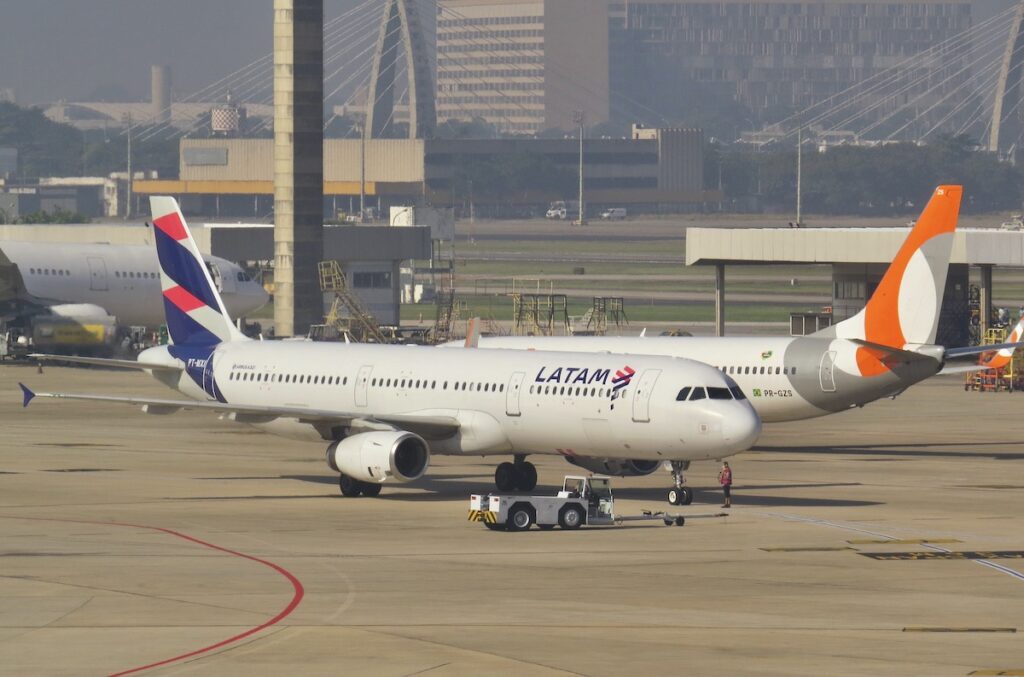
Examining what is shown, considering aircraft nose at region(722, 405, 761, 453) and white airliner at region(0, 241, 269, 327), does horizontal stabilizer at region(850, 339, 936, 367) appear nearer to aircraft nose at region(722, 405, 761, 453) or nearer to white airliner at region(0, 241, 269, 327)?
aircraft nose at region(722, 405, 761, 453)

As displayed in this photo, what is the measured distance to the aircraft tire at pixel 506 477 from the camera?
5425 centimetres

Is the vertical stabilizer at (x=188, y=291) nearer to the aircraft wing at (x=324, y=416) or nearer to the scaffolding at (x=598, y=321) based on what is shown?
the aircraft wing at (x=324, y=416)

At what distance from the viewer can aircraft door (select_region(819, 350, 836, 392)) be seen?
62.7 metres

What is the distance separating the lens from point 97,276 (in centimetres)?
10900

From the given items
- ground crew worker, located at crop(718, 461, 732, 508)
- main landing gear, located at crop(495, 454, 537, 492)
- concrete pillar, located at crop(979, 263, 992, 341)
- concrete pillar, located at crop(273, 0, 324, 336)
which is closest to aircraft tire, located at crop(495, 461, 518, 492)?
main landing gear, located at crop(495, 454, 537, 492)

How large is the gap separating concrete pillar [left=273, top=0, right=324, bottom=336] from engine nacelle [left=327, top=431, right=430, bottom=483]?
6723cm

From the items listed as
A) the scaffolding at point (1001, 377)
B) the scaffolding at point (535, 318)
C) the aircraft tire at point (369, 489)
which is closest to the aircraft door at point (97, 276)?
the scaffolding at point (535, 318)

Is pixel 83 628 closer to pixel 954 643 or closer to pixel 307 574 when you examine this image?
pixel 307 574

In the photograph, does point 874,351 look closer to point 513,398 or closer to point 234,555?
point 513,398

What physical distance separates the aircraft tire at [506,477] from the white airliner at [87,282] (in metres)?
55.3

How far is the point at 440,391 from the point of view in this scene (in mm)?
54562

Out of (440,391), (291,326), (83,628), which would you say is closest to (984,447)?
(440,391)

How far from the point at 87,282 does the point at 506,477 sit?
196 feet

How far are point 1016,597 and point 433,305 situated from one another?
132 metres
